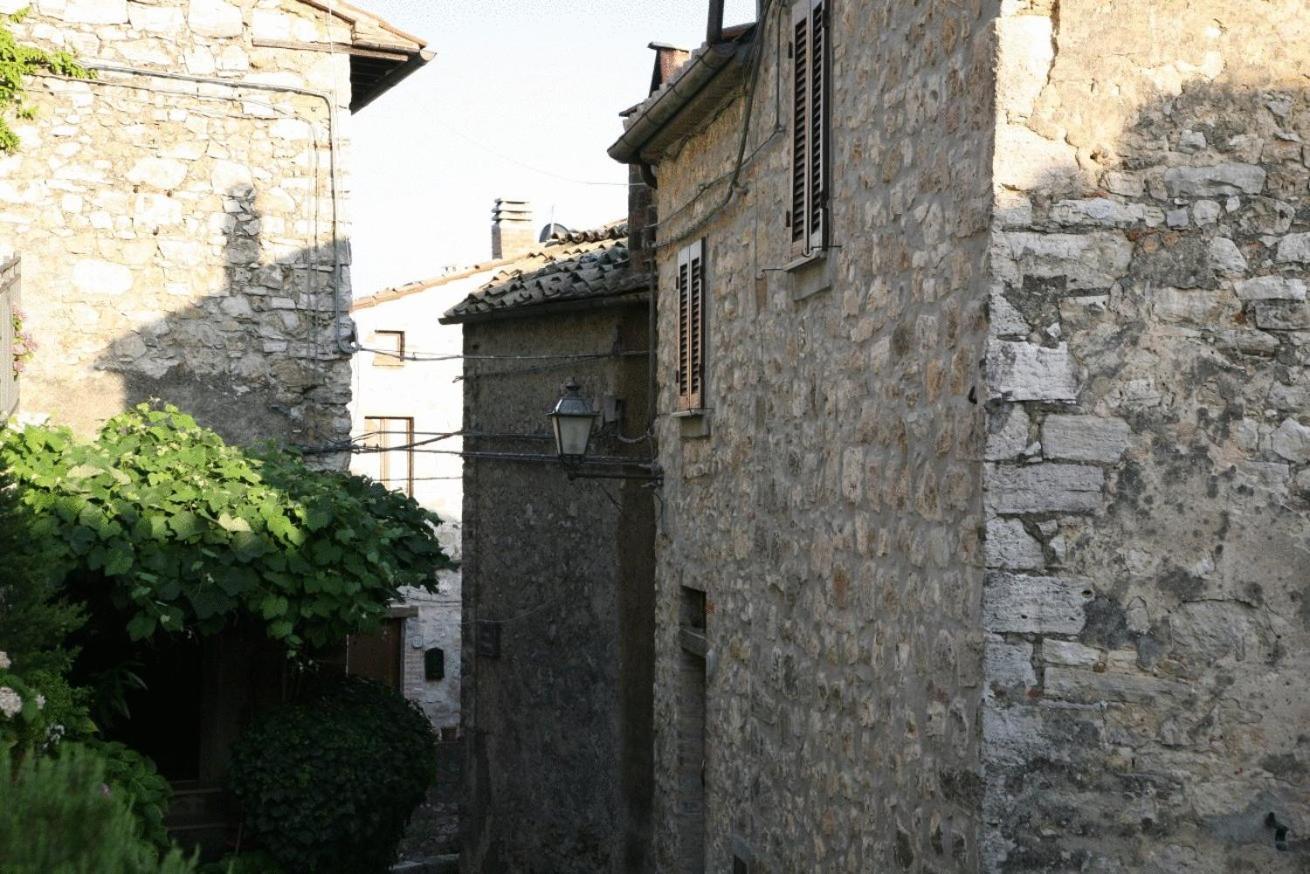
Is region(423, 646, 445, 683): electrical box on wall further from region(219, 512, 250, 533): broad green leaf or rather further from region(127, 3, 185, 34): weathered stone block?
region(219, 512, 250, 533): broad green leaf

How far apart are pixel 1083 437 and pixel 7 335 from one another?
646 cm

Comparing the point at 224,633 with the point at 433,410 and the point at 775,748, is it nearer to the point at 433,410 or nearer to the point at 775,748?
the point at 775,748

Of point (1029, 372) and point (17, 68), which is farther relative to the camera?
point (17, 68)

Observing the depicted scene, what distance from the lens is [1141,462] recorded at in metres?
4.86

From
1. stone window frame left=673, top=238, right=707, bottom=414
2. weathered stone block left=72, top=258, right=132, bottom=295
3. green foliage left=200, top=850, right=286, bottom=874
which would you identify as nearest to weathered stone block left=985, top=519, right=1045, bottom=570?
stone window frame left=673, top=238, right=707, bottom=414

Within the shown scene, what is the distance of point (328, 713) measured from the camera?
9.15 meters

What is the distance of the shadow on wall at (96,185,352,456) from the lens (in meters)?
10.1

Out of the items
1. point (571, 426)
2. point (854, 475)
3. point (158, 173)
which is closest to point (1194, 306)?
point (854, 475)

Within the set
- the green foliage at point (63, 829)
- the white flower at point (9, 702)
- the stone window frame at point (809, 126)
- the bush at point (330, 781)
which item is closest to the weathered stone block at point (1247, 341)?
the stone window frame at point (809, 126)

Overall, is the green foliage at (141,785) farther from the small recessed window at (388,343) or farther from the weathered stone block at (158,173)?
the small recessed window at (388,343)

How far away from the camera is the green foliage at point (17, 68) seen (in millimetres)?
9531

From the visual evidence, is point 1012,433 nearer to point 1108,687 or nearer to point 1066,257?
point 1066,257

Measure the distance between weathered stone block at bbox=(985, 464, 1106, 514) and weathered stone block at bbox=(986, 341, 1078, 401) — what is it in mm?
223

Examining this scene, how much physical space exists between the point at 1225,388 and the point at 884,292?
1.42 m
